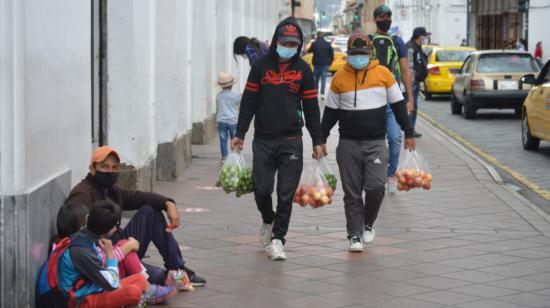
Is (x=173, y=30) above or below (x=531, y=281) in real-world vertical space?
above

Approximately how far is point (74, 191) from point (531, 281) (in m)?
3.37

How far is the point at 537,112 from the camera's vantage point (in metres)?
18.3

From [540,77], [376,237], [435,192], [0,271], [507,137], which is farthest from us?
[507,137]

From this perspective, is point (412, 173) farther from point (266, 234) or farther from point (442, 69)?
point (442, 69)

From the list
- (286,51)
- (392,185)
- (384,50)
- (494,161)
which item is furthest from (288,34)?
(494,161)

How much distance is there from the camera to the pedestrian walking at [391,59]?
12367 mm

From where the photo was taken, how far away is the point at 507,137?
22172 mm

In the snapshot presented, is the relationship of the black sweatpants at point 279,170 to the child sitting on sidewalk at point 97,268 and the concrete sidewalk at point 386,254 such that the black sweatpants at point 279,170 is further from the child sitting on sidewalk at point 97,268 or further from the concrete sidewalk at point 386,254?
the child sitting on sidewalk at point 97,268

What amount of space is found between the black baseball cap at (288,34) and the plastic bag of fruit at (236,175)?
1.04 metres

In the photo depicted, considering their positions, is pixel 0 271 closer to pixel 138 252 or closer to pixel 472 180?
pixel 138 252

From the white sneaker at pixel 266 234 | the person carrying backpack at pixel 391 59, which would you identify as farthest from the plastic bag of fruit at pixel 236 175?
the person carrying backpack at pixel 391 59

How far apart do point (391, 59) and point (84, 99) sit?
4.46 metres

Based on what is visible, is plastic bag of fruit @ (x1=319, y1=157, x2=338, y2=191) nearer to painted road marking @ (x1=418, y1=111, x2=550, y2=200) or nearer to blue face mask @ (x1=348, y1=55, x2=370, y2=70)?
blue face mask @ (x1=348, y1=55, x2=370, y2=70)

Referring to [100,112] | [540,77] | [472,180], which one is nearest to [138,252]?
[100,112]
